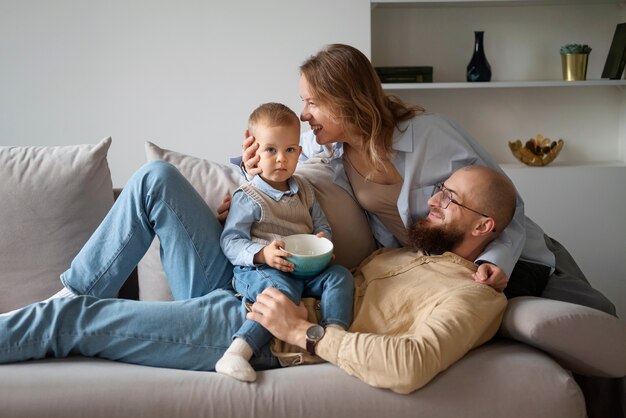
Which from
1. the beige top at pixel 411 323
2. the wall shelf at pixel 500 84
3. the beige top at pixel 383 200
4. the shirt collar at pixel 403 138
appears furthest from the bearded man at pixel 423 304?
the wall shelf at pixel 500 84

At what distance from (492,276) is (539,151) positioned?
2.15 metres

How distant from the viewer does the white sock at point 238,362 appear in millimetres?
1807

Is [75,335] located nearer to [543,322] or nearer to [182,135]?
[543,322]

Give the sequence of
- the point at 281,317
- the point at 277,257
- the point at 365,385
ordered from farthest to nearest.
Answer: the point at 277,257 < the point at 281,317 < the point at 365,385

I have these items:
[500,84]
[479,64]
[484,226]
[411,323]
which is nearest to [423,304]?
[411,323]

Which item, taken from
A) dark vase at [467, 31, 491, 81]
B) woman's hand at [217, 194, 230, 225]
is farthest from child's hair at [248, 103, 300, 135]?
dark vase at [467, 31, 491, 81]

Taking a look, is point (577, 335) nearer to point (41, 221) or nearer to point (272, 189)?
point (272, 189)

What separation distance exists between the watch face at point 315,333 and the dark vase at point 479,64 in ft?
8.20

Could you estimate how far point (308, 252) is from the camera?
2111mm

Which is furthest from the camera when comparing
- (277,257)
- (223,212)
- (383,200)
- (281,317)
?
(383,200)

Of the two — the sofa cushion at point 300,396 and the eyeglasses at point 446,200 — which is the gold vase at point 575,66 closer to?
the eyeglasses at point 446,200

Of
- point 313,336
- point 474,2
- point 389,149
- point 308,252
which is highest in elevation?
point 474,2

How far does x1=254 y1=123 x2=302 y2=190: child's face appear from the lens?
2.14 meters

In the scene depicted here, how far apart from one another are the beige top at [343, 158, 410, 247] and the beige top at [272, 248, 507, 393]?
0.21 m
